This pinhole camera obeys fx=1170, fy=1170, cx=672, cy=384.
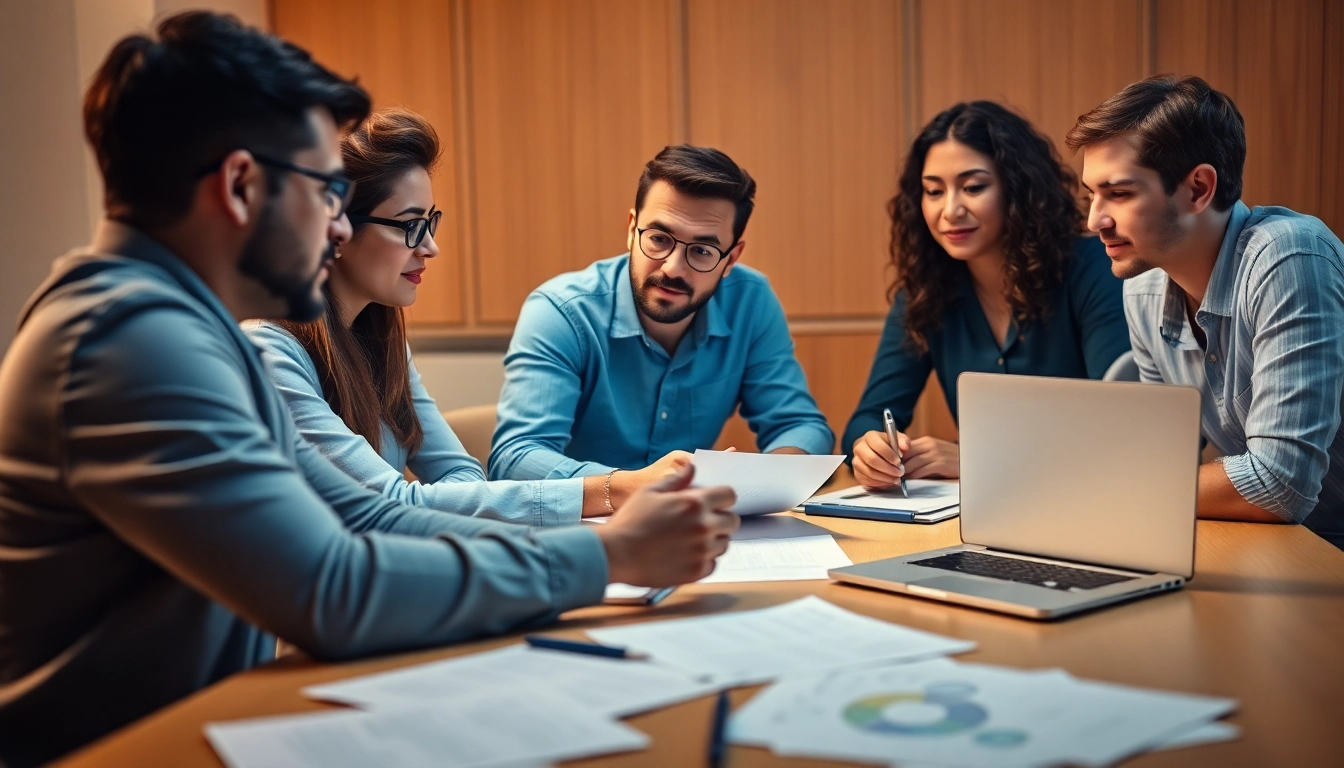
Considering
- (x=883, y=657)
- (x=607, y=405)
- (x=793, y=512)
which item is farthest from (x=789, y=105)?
(x=883, y=657)

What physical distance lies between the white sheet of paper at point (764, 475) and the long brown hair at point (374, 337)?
2.11 ft

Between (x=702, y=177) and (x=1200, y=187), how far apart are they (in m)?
0.99

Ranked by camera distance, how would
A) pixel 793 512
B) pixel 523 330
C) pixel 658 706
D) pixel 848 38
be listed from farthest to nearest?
pixel 848 38 < pixel 523 330 < pixel 793 512 < pixel 658 706

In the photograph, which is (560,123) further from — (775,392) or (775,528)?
(775,528)

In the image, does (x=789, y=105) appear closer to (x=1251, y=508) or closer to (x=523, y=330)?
(x=523, y=330)

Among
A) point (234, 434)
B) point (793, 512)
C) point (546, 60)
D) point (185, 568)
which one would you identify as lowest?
point (793, 512)

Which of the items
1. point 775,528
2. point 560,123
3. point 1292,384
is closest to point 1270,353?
point 1292,384

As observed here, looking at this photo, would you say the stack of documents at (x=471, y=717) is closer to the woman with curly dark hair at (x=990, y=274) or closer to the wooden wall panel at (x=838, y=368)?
the woman with curly dark hair at (x=990, y=274)

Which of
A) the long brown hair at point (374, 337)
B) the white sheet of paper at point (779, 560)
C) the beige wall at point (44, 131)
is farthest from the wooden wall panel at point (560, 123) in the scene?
the white sheet of paper at point (779, 560)

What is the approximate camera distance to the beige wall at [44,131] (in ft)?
10.8

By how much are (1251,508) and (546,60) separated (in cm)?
291

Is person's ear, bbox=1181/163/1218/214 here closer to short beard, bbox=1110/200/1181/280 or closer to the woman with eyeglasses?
short beard, bbox=1110/200/1181/280

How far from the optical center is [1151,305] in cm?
229

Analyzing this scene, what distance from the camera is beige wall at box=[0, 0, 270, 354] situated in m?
3.28
